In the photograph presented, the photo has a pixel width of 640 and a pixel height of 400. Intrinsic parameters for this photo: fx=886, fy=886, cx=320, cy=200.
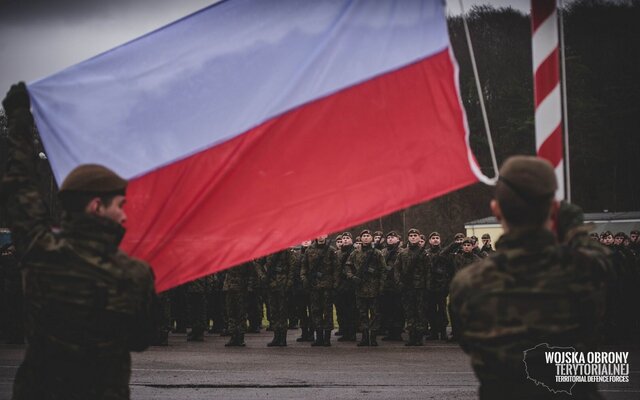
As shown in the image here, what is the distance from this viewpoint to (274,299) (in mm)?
16172

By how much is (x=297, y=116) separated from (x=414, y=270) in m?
12.6

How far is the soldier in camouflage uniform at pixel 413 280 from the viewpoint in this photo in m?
16.6

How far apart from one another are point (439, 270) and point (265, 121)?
42.2ft

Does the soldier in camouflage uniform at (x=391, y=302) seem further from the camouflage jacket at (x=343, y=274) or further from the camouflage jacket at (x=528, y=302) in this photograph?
the camouflage jacket at (x=528, y=302)

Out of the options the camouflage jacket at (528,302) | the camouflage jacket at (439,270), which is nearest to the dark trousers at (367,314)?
the camouflage jacket at (439,270)

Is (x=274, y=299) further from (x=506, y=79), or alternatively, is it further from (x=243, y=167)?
(x=506, y=79)

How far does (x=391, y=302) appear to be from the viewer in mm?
17797

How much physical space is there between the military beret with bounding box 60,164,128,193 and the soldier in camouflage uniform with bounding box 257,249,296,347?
12.4 metres

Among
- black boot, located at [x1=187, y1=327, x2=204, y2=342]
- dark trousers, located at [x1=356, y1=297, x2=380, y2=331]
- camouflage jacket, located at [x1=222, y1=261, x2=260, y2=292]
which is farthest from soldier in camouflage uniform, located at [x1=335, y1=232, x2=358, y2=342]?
black boot, located at [x1=187, y1=327, x2=204, y2=342]

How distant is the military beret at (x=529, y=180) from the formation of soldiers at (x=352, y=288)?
12.5 m

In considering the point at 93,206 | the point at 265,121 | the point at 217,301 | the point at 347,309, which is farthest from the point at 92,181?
→ the point at 217,301

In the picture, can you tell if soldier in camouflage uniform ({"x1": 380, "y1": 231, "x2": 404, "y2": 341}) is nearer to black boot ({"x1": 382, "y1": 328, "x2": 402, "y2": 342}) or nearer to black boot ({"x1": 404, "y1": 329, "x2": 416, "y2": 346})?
black boot ({"x1": 382, "y1": 328, "x2": 402, "y2": 342})

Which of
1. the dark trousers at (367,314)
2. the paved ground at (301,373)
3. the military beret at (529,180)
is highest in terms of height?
the military beret at (529,180)

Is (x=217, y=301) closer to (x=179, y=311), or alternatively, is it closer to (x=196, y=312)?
(x=179, y=311)
